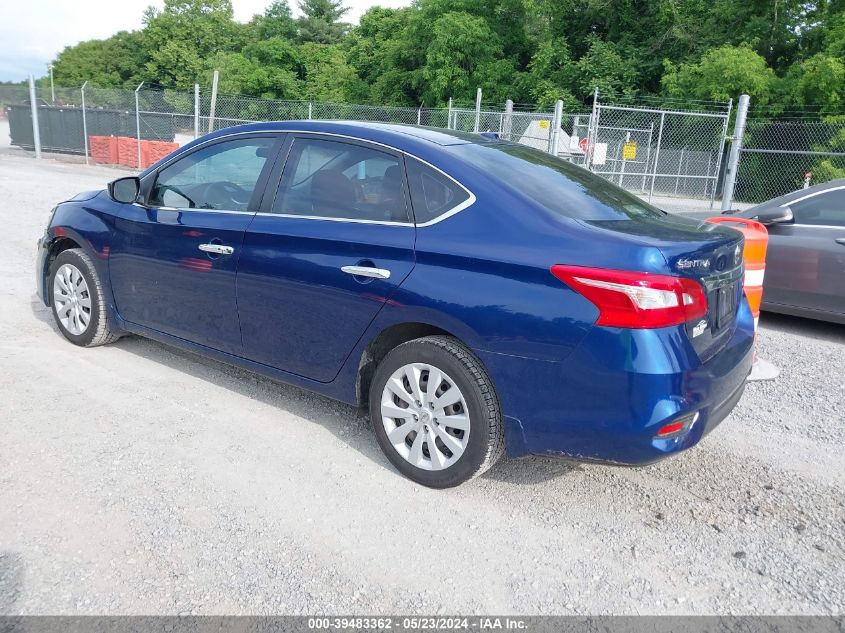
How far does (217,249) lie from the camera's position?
4031 mm

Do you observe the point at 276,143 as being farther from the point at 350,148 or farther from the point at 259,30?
the point at 259,30

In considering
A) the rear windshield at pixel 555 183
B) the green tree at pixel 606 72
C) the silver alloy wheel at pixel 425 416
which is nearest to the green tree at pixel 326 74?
the green tree at pixel 606 72

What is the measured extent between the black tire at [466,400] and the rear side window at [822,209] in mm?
4752

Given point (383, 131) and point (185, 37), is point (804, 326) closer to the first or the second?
point (383, 131)

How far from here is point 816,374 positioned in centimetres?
527

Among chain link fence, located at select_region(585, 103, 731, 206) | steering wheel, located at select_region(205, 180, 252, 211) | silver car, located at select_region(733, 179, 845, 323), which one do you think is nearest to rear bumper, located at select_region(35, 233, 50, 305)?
steering wheel, located at select_region(205, 180, 252, 211)

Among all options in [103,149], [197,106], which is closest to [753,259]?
[197,106]

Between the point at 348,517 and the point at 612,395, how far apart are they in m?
1.27

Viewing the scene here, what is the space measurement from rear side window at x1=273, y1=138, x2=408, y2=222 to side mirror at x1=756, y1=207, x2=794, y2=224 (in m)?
4.48

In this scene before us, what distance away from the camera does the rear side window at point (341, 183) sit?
3.50 m

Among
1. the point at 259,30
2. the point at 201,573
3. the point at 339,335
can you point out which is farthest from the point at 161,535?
the point at 259,30

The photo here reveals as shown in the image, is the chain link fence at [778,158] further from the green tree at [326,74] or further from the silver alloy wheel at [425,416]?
the green tree at [326,74]

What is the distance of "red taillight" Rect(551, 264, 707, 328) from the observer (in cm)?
275

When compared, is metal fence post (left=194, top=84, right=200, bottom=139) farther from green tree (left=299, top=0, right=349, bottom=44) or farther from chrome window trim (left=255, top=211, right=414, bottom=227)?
green tree (left=299, top=0, right=349, bottom=44)
